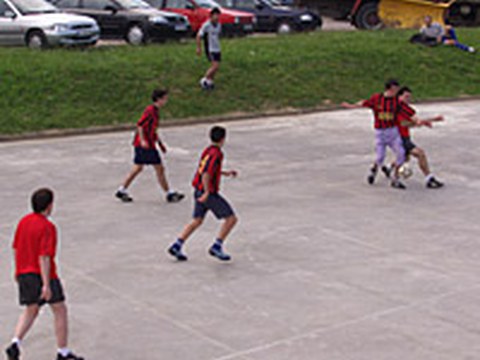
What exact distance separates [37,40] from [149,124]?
43.1 feet

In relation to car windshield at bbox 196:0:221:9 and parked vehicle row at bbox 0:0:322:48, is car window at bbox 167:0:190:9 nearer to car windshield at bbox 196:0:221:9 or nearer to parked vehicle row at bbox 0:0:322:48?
parked vehicle row at bbox 0:0:322:48

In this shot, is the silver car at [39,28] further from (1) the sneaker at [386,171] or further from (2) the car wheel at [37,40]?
(1) the sneaker at [386,171]

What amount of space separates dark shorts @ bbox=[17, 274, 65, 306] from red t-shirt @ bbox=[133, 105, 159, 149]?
577 centimetres

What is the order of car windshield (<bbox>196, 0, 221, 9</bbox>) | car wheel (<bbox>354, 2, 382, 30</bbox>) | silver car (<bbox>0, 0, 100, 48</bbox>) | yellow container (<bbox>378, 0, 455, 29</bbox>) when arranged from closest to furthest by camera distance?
silver car (<bbox>0, 0, 100, 48</bbox>) → car windshield (<bbox>196, 0, 221, 9</bbox>) → yellow container (<bbox>378, 0, 455, 29</bbox>) → car wheel (<bbox>354, 2, 382, 30</bbox>)

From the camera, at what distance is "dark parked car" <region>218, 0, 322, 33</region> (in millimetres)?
33625

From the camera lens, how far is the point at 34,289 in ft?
24.6

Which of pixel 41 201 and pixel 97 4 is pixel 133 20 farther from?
pixel 41 201

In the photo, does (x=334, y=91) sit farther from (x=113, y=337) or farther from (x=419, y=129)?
(x=113, y=337)

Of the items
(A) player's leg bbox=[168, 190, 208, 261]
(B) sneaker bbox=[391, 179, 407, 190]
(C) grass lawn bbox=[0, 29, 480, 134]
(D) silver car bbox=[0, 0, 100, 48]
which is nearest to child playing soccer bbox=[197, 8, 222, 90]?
(C) grass lawn bbox=[0, 29, 480, 134]

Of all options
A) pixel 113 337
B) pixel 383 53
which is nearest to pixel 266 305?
pixel 113 337

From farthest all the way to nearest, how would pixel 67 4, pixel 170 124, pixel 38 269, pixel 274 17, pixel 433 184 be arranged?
pixel 274 17, pixel 67 4, pixel 170 124, pixel 433 184, pixel 38 269

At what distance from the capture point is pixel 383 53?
28.1 meters

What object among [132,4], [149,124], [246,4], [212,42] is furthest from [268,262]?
[246,4]

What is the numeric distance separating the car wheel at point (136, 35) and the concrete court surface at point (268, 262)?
34.1 ft
